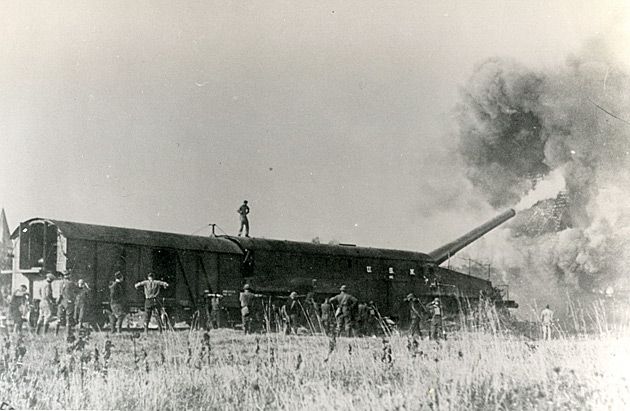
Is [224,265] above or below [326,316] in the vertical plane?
above

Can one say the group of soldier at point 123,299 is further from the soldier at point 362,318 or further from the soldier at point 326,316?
the soldier at point 362,318

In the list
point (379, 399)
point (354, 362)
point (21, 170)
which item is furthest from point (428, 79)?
point (21, 170)

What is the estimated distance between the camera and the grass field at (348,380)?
6445 millimetres

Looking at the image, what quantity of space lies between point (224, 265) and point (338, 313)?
12.6 ft

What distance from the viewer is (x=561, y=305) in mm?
18875

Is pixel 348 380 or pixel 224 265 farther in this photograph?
pixel 224 265

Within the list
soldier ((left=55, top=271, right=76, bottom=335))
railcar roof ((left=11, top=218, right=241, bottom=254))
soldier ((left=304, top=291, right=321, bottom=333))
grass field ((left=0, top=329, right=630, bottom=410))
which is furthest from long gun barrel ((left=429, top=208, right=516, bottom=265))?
soldier ((left=55, top=271, right=76, bottom=335))

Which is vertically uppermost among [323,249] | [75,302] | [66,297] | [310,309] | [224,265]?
[323,249]

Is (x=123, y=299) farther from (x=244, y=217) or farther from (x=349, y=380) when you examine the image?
(x=349, y=380)

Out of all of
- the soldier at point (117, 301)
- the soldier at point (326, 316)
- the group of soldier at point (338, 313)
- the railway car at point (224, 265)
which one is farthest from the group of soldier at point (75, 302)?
the soldier at point (326, 316)

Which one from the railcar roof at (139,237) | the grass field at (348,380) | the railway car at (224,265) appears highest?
the railcar roof at (139,237)

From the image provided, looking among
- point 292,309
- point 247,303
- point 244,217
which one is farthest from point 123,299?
point 292,309

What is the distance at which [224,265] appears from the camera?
1620cm

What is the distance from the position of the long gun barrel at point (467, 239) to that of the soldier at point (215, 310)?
7169 mm
